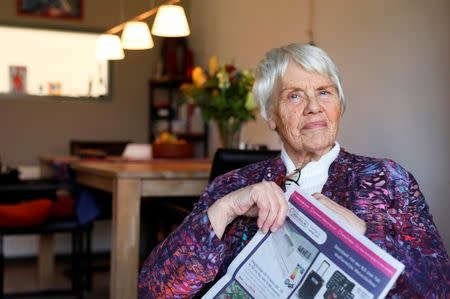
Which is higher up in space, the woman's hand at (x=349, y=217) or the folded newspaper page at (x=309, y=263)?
the woman's hand at (x=349, y=217)

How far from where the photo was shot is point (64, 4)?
6.10 m

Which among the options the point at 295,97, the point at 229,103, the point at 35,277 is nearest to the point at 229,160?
the point at 295,97

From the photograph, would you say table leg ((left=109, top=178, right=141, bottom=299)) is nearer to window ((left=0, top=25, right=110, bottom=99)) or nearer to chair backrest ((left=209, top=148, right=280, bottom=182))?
chair backrest ((left=209, top=148, right=280, bottom=182))

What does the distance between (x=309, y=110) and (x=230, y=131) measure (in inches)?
81.3

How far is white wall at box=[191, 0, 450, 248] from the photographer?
259cm

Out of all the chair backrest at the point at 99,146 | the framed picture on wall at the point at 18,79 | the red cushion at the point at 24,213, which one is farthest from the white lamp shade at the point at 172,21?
the framed picture on wall at the point at 18,79

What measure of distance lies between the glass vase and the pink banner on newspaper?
2.33m

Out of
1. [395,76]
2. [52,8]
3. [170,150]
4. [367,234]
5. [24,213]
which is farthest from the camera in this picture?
[52,8]

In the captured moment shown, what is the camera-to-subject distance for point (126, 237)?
3035 mm

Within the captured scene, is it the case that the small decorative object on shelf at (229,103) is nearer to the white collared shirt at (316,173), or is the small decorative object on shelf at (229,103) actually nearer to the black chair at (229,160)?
the black chair at (229,160)

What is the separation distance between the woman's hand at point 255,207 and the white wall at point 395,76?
136 centimetres

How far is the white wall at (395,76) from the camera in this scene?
2586 millimetres

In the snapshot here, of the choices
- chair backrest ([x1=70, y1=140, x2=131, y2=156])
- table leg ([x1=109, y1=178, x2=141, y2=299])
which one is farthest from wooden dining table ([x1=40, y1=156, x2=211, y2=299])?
chair backrest ([x1=70, y1=140, x2=131, y2=156])

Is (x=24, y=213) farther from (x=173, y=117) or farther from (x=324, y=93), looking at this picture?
(x=173, y=117)
